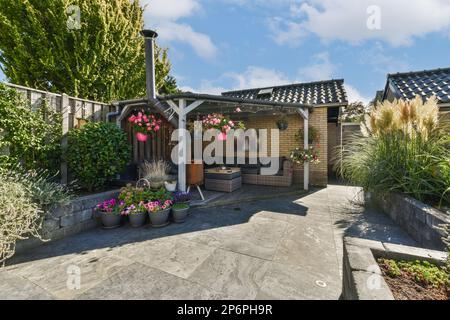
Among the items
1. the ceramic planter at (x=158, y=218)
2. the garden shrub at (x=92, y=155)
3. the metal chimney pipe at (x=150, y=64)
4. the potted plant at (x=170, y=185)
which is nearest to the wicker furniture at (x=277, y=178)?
the potted plant at (x=170, y=185)

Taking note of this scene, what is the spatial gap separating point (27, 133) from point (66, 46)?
20.9 feet

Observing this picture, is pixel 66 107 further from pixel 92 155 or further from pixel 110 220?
pixel 110 220

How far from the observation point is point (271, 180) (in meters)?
7.28

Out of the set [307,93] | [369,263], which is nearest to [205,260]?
[369,263]

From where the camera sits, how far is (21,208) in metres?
2.79

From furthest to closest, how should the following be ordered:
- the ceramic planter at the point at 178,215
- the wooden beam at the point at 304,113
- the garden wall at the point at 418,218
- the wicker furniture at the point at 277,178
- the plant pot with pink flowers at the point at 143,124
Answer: the wicker furniture at the point at 277,178, the wooden beam at the point at 304,113, the plant pot with pink flowers at the point at 143,124, the ceramic planter at the point at 178,215, the garden wall at the point at 418,218

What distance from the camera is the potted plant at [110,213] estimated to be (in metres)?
3.87

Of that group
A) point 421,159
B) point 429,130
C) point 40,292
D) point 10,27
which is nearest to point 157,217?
point 40,292

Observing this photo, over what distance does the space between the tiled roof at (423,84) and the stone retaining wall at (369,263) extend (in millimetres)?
6447

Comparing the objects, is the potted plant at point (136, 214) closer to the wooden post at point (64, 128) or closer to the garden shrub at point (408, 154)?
the wooden post at point (64, 128)

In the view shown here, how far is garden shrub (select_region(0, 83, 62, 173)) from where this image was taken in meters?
3.60

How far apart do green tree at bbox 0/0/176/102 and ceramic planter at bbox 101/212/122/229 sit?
6.69 m
